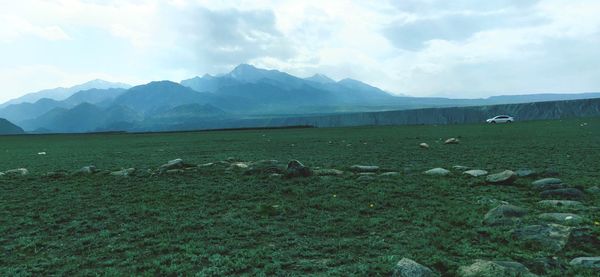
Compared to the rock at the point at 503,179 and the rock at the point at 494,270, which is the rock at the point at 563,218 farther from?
the rock at the point at 503,179

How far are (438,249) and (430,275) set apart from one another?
59.6 inches

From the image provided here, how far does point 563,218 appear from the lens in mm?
8359

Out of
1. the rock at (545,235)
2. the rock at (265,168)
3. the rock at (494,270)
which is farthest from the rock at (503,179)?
the rock at (494,270)

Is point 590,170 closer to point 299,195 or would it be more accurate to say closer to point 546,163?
point 546,163

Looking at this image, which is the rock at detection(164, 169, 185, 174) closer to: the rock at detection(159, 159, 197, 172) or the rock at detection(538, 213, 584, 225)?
the rock at detection(159, 159, 197, 172)

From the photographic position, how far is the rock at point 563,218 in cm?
809

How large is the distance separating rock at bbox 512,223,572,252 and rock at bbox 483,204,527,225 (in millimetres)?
696

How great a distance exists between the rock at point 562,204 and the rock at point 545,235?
259cm

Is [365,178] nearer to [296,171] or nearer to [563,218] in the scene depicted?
[296,171]

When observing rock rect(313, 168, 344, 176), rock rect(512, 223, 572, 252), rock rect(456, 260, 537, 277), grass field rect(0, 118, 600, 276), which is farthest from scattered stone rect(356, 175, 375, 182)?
rock rect(456, 260, 537, 277)

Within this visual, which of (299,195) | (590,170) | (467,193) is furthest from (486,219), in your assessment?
(590,170)

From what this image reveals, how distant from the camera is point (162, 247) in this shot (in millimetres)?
7586

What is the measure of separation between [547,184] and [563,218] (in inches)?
157

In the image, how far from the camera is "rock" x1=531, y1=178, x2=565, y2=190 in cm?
1153
